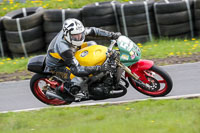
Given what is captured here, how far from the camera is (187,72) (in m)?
8.15

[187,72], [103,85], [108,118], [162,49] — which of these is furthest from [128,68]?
[162,49]

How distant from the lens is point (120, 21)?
451 inches

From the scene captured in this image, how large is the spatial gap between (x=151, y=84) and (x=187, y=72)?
6.69ft

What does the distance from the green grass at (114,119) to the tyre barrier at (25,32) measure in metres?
5.36

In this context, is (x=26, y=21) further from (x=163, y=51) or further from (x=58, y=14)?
(x=163, y=51)

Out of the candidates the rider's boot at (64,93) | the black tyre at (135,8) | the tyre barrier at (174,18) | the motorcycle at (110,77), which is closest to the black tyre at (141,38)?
the tyre barrier at (174,18)

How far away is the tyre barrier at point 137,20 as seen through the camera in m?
11.2

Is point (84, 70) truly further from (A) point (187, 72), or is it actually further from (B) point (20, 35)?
(B) point (20, 35)

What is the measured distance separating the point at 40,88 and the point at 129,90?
1.86m

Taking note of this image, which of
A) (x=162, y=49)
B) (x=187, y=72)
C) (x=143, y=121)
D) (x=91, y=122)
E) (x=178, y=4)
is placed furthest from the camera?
(x=178, y=4)

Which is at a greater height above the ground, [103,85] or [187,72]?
[103,85]

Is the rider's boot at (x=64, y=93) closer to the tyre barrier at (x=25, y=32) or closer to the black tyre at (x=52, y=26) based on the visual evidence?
the black tyre at (x=52, y=26)

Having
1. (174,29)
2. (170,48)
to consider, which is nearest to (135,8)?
(174,29)

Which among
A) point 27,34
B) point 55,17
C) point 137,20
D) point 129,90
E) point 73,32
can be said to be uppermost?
point 73,32
